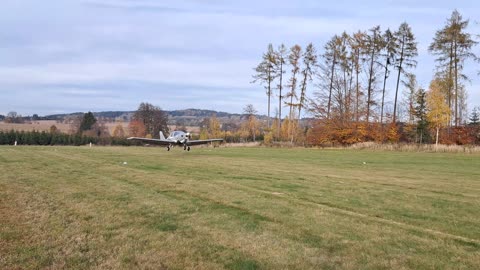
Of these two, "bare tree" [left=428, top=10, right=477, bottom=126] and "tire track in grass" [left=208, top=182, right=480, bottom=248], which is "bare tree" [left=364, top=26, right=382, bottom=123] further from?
"tire track in grass" [left=208, top=182, right=480, bottom=248]

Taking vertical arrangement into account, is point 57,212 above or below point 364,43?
below

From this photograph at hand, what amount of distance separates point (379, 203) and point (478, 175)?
9.55 metres

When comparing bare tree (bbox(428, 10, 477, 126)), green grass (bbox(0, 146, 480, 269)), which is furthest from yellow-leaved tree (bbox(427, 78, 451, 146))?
green grass (bbox(0, 146, 480, 269))

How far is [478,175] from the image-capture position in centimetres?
1661

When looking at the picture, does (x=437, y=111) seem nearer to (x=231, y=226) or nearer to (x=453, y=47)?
(x=453, y=47)

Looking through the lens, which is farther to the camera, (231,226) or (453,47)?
(453,47)

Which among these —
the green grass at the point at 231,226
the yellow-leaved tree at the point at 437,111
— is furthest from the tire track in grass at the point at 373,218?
the yellow-leaved tree at the point at 437,111

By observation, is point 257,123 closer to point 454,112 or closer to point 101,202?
point 454,112

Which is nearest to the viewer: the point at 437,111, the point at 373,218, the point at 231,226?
the point at 231,226

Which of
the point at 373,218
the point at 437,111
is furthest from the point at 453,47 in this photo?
the point at 373,218

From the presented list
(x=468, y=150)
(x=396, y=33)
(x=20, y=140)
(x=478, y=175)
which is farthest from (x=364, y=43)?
(x=20, y=140)

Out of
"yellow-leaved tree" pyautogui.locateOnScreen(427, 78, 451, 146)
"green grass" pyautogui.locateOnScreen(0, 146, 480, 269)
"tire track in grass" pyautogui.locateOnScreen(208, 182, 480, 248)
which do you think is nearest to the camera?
"green grass" pyautogui.locateOnScreen(0, 146, 480, 269)

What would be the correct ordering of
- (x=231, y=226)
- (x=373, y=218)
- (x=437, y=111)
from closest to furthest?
(x=231, y=226)
(x=373, y=218)
(x=437, y=111)

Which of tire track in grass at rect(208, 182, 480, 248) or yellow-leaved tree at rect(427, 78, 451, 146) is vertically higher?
yellow-leaved tree at rect(427, 78, 451, 146)
